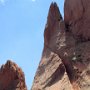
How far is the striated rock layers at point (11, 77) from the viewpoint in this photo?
27.7 m

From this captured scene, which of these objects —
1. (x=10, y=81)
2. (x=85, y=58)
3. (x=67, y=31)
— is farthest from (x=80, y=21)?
(x=10, y=81)

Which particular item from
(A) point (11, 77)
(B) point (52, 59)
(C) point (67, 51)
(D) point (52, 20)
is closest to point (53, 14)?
(D) point (52, 20)

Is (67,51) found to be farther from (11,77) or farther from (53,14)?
(11,77)

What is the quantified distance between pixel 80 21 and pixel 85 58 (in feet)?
9.69

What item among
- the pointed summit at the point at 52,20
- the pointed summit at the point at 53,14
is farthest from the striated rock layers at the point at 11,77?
the pointed summit at the point at 53,14

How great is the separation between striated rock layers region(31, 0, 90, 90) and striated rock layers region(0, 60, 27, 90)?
19.8 ft

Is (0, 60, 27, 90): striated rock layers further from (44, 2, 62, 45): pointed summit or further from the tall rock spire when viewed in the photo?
(44, 2, 62, 45): pointed summit

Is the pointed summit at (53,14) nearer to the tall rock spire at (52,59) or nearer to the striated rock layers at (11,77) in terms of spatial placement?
the tall rock spire at (52,59)

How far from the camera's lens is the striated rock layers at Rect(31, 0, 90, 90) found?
17406 mm

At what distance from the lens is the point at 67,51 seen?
19.2 m

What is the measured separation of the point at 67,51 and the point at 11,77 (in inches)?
390

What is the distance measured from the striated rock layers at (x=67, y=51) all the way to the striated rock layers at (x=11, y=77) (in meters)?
6.02

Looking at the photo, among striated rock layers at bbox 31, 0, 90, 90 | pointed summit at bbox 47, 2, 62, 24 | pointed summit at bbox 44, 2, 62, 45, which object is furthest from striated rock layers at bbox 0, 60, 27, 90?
pointed summit at bbox 47, 2, 62, 24

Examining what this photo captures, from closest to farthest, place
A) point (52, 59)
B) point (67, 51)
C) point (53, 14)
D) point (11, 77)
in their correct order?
point (67, 51) → point (52, 59) → point (53, 14) → point (11, 77)
